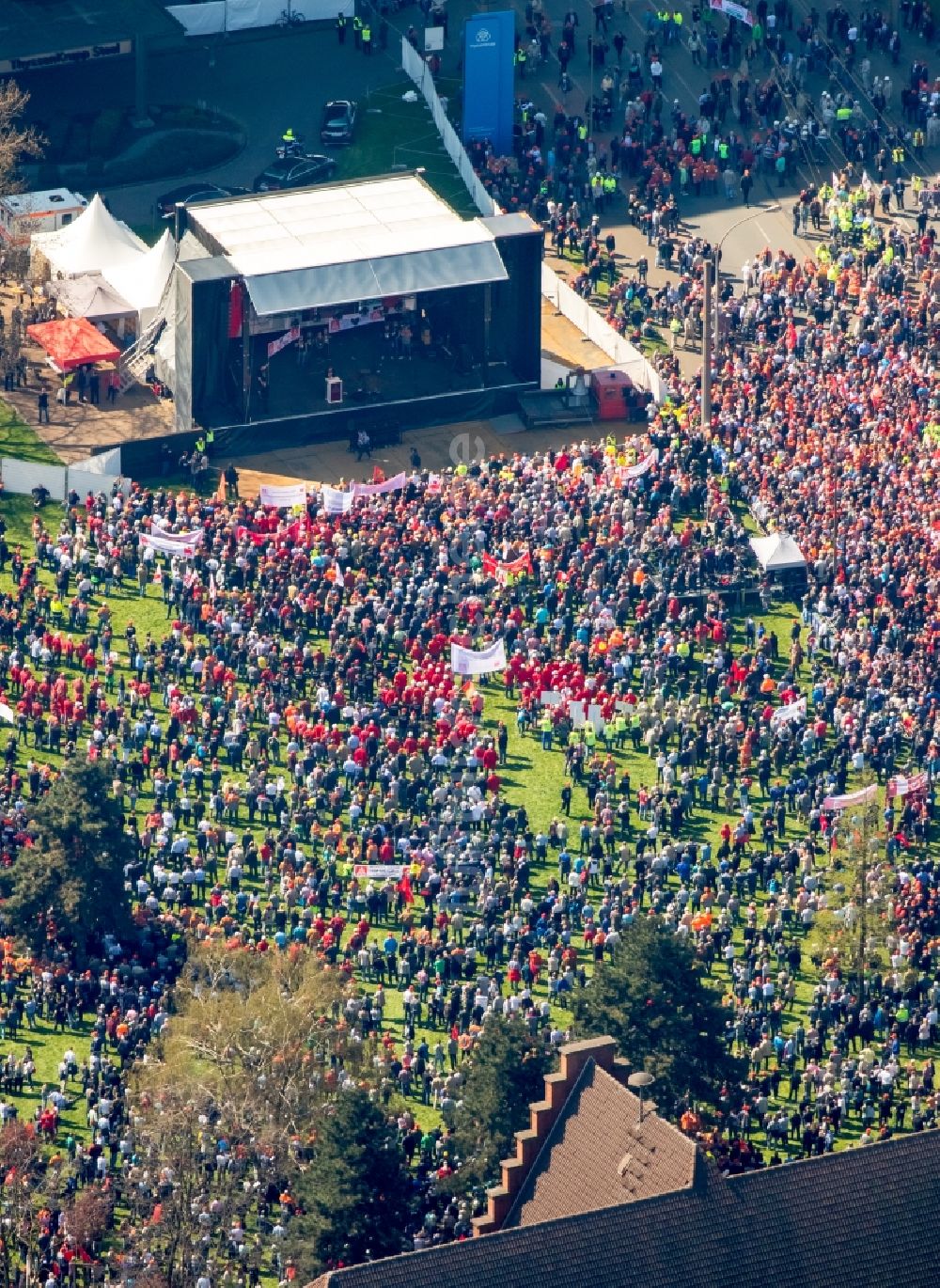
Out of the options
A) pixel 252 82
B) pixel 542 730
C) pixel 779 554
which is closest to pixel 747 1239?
pixel 542 730

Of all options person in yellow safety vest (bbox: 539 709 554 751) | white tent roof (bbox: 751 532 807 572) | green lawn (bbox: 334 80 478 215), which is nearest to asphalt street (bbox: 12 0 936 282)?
green lawn (bbox: 334 80 478 215)

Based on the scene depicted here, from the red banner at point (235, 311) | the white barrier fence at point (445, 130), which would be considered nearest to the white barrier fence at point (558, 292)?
the white barrier fence at point (445, 130)

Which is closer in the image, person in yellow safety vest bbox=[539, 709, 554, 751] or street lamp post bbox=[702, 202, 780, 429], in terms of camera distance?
person in yellow safety vest bbox=[539, 709, 554, 751]

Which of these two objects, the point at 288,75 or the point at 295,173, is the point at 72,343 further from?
the point at 288,75

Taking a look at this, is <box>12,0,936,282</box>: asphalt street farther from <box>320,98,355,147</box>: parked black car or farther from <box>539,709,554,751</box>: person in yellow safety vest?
<box>539,709,554,751</box>: person in yellow safety vest

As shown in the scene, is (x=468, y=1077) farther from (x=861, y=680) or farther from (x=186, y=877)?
(x=861, y=680)

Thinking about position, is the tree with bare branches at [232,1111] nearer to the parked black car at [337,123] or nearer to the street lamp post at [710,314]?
the street lamp post at [710,314]

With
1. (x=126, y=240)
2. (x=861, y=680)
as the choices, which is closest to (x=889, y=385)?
(x=861, y=680)
